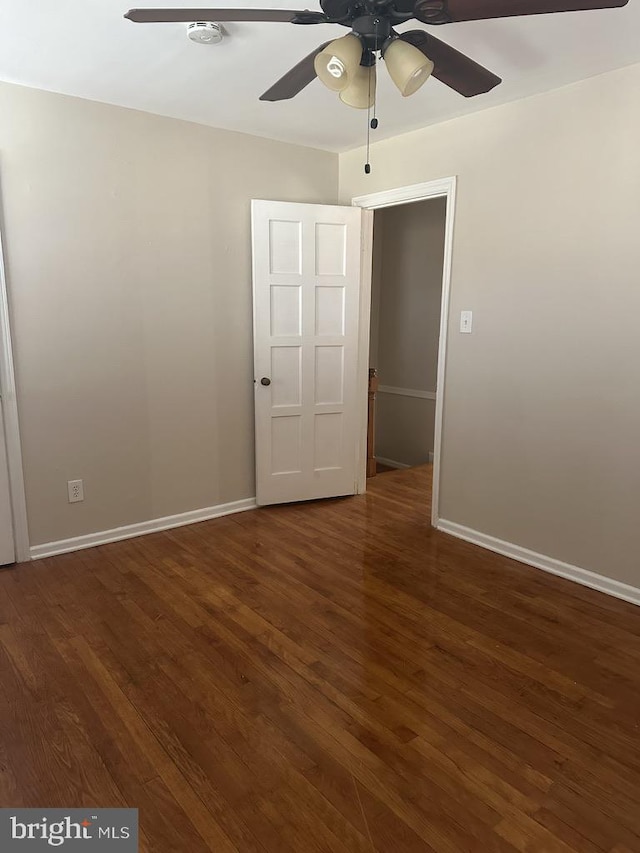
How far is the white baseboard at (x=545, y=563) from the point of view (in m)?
2.85

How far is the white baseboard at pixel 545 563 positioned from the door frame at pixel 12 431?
2.45 metres

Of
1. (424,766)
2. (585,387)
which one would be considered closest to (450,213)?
(585,387)

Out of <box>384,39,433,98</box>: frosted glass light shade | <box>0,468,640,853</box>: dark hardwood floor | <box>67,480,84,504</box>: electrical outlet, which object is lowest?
<box>0,468,640,853</box>: dark hardwood floor

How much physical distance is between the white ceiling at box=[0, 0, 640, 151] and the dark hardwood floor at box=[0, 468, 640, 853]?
2.43 metres

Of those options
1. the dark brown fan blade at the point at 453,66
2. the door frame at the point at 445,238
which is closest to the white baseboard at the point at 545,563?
the door frame at the point at 445,238

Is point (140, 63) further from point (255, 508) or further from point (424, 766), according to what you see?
point (424, 766)

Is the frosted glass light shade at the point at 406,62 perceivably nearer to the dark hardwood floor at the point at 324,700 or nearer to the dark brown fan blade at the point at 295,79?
the dark brown fan blade at the point at 295,79

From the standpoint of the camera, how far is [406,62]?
170 centimetres

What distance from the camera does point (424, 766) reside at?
70.4 inches

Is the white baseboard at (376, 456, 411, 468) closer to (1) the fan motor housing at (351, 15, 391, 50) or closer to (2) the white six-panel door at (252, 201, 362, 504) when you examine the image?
(2) the white six-panel door at (252, 201, 362, 504)

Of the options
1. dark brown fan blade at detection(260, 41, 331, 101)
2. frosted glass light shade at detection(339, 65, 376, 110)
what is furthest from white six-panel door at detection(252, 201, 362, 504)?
frosted glass light shade at detection(339, 65, 376, 110)

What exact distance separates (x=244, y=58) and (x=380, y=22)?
108cm

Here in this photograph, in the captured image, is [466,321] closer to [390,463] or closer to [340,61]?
[340,61]

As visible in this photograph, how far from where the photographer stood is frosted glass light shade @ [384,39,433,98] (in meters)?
1.69
